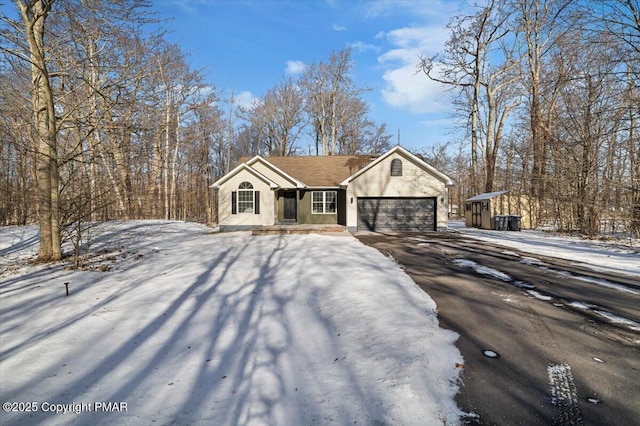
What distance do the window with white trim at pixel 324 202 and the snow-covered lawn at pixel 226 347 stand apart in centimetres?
1052

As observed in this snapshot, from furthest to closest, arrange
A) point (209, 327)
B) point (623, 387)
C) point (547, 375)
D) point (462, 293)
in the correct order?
point (462, 293)
point (209, 327)
point (547, 375)
point (623, 387)

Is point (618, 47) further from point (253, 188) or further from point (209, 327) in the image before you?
point (253, 188)

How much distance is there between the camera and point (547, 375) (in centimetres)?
331

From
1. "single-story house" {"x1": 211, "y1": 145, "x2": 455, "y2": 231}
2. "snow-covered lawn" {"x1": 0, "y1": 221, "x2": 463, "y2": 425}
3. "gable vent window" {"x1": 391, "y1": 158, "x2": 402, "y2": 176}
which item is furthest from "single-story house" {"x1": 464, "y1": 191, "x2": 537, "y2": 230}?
"snow-covered lawn" {"x1": 0, "y1": 221, "x2": 463, "y2": 425}

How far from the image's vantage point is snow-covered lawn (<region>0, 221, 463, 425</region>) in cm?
300

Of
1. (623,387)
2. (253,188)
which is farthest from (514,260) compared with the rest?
(253,188)

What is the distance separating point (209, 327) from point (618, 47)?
14.2m

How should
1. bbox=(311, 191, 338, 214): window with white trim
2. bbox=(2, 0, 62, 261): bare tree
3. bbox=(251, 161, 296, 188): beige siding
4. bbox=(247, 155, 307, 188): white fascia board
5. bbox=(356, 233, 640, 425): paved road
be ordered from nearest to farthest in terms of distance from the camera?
1. bbox=(356, 233, 640, 425): paved road
2. bbox=(2, 0, 62, 261): bare tree
3. bbox=(247, 155, 307, 188): white fascia board
4. bbox=(251, 161, 296, 188): beige siding
5. bbox=(311, 191, 338, 214): window with white trim

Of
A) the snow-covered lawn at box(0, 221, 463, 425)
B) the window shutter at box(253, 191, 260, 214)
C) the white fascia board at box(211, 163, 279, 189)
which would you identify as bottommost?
the snow-covered lawn at box(0, 221, 463, 425)

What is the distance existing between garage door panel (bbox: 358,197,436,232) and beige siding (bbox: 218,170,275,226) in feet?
16.0

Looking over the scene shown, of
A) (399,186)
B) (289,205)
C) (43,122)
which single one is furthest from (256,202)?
(43,122)

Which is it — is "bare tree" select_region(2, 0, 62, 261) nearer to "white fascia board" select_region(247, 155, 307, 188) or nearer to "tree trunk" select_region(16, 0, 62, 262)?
"tree trunk" select_region(16, 0, 62, 262)

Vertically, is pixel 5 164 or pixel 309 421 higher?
pixel 5 164

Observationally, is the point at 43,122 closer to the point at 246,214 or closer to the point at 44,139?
the point at 44,139
